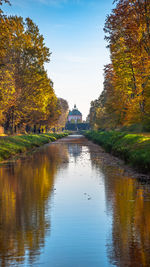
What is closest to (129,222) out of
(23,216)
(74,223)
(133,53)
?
(74,223)

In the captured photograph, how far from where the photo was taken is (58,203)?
887cm

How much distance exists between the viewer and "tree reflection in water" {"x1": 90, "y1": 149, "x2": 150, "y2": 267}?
5.01 meters

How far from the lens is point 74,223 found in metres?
6.97

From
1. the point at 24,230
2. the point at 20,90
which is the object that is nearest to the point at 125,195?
the point at 24,230

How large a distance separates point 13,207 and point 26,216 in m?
1.05

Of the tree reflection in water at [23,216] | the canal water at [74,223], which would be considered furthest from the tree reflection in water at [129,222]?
the tree reflection in water at [23,216]

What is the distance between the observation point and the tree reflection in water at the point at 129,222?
5.01 metres

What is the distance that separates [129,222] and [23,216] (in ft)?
8.49

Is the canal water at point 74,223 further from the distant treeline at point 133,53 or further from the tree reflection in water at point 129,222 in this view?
the distant treeline at point 133,53

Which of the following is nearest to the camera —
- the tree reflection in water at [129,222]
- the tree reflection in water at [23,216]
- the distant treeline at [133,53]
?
the tree reflection in water at [129,222]

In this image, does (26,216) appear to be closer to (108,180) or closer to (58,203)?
(58,203)

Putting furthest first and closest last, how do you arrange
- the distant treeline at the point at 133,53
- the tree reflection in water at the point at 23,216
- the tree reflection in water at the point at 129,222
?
the distant treeline at the point at 133,53 < the tree reflection in water at the point at 23,216 < the tree reflection in water at the point at 129,222

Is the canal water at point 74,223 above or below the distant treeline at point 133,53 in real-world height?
below

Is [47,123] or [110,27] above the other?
[110,27]
